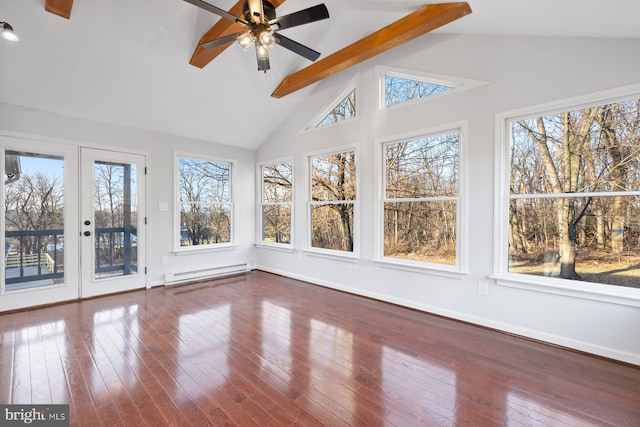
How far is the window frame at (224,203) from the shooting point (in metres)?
4.92

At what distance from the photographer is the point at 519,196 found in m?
2.94

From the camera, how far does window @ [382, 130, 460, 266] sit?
3.45 metres

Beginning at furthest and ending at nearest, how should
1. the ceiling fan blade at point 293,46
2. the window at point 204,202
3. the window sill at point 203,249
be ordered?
the window at point 204,202 < the window sill at point 203,249 < the ceiling fan blade at point 293,46

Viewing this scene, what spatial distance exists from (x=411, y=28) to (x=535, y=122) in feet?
5.10

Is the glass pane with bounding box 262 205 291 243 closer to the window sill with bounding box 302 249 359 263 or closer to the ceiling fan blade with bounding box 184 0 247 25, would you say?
the window sill with bounding box 302 249 359 263

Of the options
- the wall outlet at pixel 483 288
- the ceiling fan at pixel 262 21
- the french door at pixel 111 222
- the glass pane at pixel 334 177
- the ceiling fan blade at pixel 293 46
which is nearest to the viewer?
the ceiling fan at pixel 262 21

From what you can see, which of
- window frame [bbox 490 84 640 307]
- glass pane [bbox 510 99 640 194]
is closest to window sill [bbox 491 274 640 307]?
window frame [bbox 490 84 640 307]

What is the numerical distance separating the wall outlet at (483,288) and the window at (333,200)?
181 centimetres

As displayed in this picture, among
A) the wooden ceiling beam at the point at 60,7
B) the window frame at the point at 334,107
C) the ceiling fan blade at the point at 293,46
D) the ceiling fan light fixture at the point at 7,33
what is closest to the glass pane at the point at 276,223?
the window frame at the point at 334,107

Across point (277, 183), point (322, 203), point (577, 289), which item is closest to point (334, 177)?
point (322, 203)

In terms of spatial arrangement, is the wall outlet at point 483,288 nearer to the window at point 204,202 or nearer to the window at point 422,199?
the window at point 422,199

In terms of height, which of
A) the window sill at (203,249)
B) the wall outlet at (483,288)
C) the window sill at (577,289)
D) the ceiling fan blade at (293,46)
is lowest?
the wall outlet at (483,288)

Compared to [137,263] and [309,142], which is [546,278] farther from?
[137,263]

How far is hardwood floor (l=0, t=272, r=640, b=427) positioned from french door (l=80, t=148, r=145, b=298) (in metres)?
0.77
